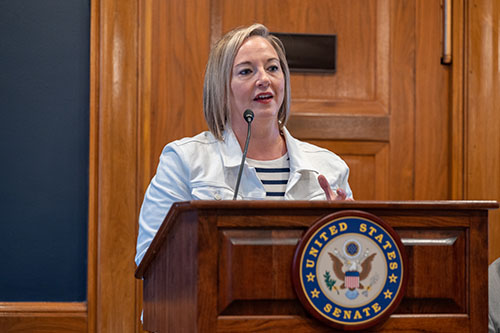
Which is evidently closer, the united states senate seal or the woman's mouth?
the united states senate seal

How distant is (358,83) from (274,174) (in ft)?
2.87

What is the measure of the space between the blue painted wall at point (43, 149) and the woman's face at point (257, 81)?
2.30 feet

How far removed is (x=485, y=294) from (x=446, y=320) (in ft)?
0.32

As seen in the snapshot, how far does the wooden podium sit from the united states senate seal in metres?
0.02

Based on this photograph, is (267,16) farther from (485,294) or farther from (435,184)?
(485,294)

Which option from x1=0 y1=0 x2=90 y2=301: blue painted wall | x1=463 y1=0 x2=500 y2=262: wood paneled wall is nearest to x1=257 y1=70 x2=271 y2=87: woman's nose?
x1=0 y1=0 x2=90 y2=301: blue painted wall

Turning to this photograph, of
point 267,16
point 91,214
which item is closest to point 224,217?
point 91,214

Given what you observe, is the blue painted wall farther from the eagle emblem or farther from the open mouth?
the eagle emblem

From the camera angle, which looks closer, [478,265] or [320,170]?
[478,265]

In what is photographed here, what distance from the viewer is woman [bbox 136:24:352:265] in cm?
196

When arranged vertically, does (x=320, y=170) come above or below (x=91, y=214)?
above

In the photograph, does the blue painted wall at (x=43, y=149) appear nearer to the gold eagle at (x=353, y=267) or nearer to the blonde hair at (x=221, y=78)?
the blonde hair at (x=221, y=78)

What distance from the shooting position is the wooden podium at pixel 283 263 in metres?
→ 1.21

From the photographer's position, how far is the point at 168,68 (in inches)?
104
